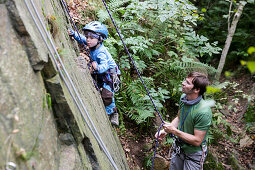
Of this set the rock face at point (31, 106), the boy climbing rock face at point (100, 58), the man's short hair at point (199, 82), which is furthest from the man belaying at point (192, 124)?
the rock face at point (31, 106)

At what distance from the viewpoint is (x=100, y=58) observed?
13.0 ft

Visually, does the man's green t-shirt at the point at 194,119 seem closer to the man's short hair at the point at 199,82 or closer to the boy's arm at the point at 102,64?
the man's short hair at the point at 199,82

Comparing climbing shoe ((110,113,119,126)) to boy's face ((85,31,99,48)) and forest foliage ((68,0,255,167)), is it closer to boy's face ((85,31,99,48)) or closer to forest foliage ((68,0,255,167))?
forest foliage ((68,0,255,167))

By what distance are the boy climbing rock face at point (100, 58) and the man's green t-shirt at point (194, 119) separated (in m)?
1.59

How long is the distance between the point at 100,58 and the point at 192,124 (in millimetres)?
2136

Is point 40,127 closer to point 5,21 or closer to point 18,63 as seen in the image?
point 18,63

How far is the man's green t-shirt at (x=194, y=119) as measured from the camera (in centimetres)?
321

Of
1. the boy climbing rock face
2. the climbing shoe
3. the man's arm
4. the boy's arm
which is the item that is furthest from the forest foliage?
the man's arm

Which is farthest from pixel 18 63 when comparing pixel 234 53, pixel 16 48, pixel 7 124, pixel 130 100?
pixel 234 53

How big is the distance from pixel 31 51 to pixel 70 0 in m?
4.74

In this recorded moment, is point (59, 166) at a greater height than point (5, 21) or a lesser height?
lesser

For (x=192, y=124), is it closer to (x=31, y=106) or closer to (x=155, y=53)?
(x=31, y=106)

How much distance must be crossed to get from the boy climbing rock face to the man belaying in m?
1.52

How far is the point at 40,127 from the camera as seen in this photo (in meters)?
1.67
